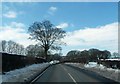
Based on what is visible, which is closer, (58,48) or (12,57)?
(12,57)

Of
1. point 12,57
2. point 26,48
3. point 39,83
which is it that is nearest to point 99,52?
point 26,48

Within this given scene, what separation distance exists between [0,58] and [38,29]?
72.1 metres

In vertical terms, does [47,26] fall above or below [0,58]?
above

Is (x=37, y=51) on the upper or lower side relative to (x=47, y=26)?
lower

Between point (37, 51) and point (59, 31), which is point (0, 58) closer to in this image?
point (59, 31)

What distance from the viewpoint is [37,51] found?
12556 centimetres

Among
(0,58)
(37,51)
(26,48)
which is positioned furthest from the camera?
(26,48)

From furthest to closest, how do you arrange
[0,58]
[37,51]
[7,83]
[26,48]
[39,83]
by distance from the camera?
[26,48]
[37,51]
[0,58]
[39,83]
[7,83]

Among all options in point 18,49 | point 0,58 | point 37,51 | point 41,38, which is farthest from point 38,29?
point 0,58

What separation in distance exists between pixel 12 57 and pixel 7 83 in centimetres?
1683

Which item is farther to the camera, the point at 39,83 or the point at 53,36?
the point at 53,36

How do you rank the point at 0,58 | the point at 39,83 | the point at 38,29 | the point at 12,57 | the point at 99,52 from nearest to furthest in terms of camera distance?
the point at 39,83 < the point at 0,58 < the point at 12,57 < the point at 38,29 < the point at 99,52

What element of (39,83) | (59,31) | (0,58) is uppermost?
(59,31)

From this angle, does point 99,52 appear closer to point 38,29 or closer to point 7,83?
point 38,29
